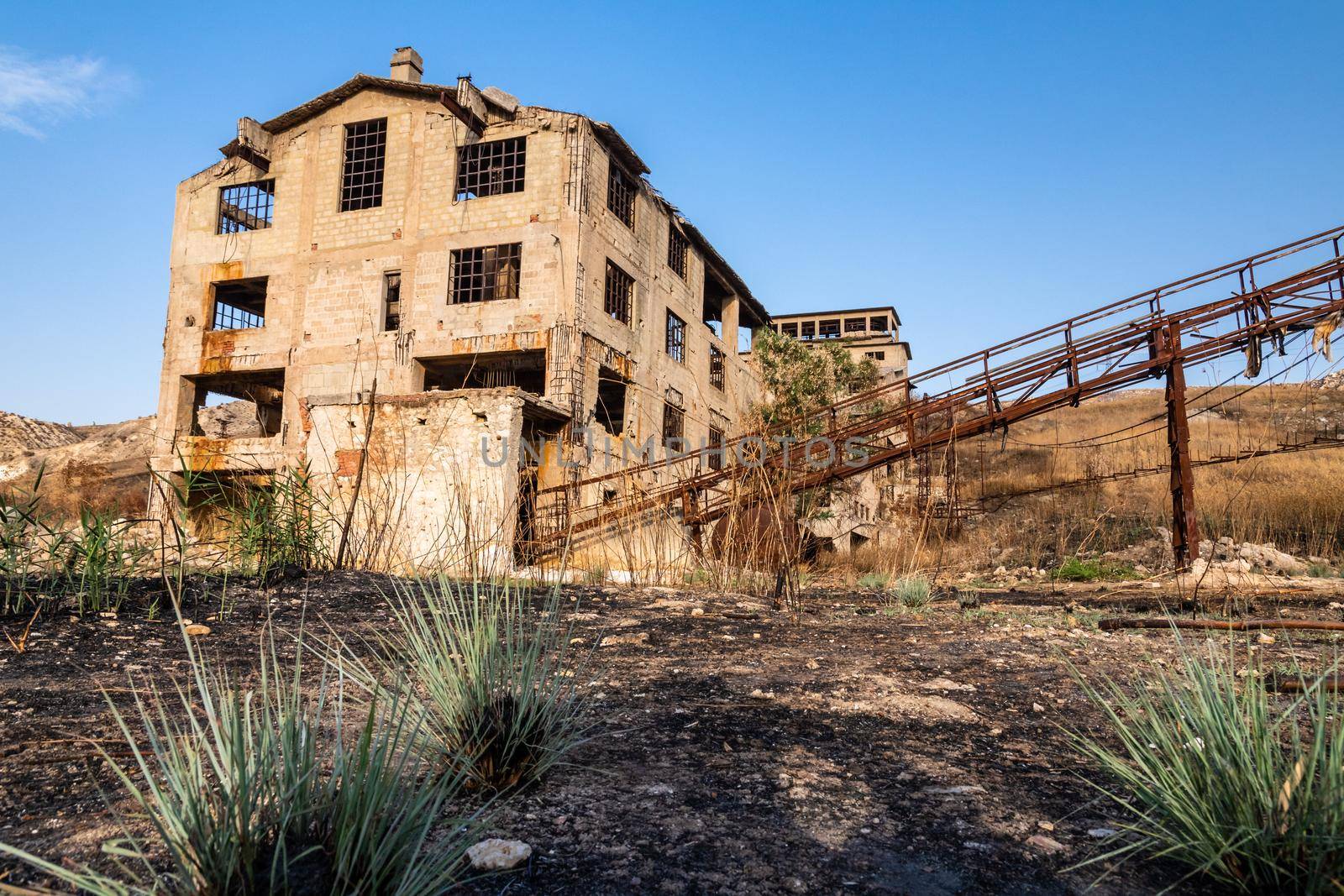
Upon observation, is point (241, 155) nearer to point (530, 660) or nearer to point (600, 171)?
point (600, 171)

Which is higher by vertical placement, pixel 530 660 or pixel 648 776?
pixel 530 660

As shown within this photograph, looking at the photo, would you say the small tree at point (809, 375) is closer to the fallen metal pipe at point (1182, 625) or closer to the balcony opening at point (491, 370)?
the balcony opening at point (491, 370)

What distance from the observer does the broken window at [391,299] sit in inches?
701

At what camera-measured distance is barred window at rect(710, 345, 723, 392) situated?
2405cm

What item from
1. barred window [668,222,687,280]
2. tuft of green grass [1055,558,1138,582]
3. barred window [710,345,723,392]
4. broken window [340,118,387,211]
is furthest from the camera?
barred window [710,345,723,392]

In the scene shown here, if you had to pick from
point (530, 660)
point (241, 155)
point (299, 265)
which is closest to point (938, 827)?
point (530, 660)

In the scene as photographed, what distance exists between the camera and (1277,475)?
17.6m

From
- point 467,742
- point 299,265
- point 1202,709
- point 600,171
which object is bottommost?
point 467,742

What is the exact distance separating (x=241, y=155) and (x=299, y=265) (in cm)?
332

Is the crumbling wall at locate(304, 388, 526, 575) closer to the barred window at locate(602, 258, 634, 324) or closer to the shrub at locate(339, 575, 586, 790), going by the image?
the barred window at locate(602, 258, 634, 324)

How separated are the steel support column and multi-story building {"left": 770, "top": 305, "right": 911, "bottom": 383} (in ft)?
99.4

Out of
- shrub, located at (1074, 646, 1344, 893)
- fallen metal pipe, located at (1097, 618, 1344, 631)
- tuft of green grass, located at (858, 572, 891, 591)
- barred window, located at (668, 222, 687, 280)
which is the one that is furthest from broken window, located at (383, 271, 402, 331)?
shrub, located at (1074, 646, 1344, 893)

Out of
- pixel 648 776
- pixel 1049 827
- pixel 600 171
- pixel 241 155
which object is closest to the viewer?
pixel 1049 827

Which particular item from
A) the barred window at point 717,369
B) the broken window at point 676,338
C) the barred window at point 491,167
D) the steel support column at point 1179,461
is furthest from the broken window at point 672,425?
the steel support column at point 1179,461
